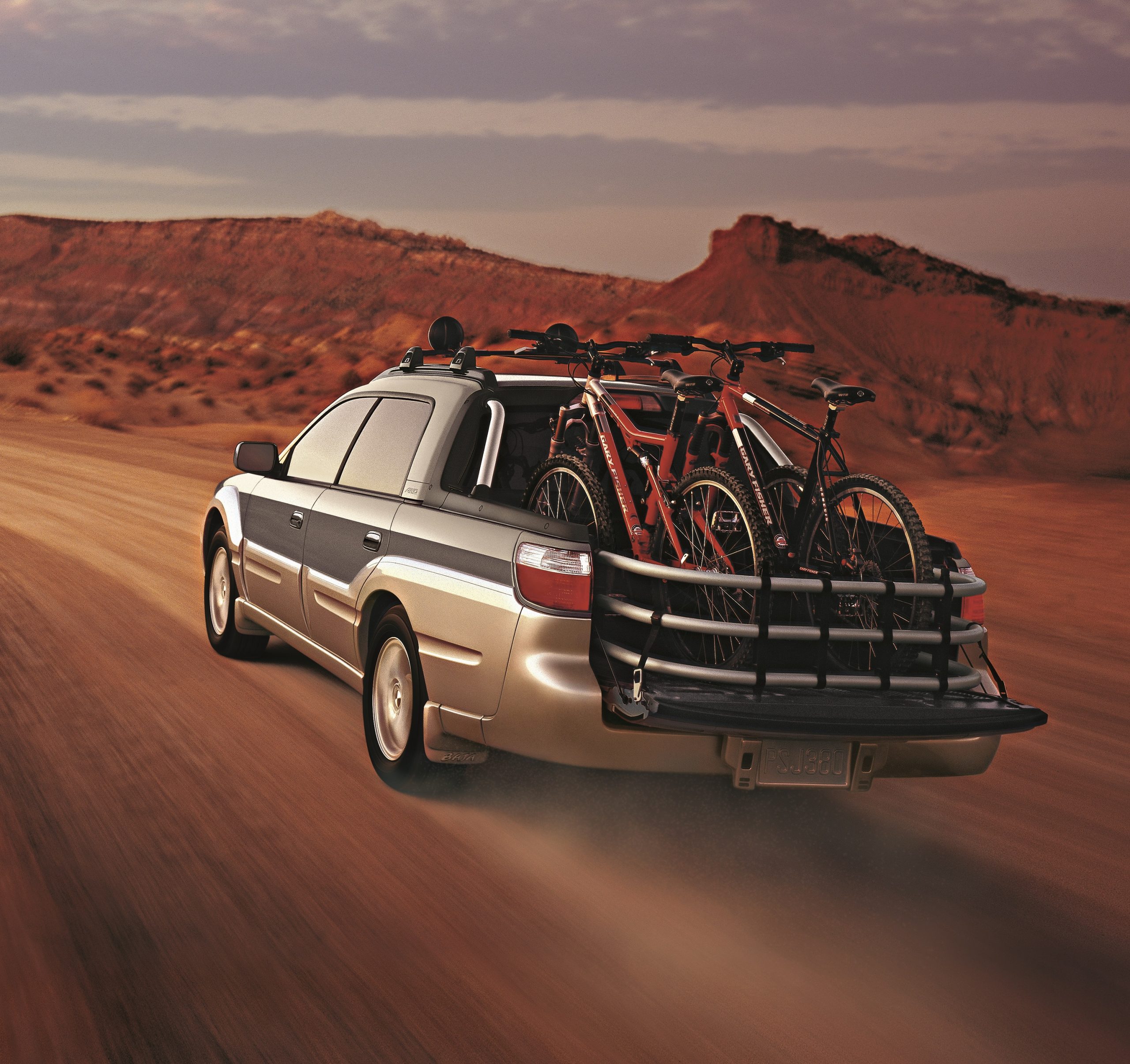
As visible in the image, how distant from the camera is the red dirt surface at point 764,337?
43.5 metres

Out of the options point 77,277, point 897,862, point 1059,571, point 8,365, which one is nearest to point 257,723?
point 897,862

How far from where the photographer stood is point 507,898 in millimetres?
4574

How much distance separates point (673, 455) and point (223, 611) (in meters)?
3.65

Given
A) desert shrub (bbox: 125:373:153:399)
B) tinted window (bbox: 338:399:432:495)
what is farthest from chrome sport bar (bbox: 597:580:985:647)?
desert shrub (bbox: 125:373:153:399)

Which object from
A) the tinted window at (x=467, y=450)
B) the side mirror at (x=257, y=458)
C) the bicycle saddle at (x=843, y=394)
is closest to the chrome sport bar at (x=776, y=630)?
the bicycle saddle at (x=843, y=394)

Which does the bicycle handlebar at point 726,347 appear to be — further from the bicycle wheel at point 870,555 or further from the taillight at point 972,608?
the taillight at point 972,608

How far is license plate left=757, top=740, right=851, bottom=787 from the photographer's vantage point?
15.4 ft

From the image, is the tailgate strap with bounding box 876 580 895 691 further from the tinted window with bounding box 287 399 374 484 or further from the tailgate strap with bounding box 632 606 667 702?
the tinted window with bounding box 287 399 374 484

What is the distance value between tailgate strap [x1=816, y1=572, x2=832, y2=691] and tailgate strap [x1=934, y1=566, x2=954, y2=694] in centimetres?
42

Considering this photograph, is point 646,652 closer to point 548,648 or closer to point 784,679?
point 548,648

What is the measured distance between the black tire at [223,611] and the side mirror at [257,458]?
0.77 m

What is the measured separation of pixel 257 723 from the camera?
261 inches

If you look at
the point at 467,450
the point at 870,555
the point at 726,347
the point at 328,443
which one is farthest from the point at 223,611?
the point at 870,555

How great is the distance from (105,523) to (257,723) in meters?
8.95
